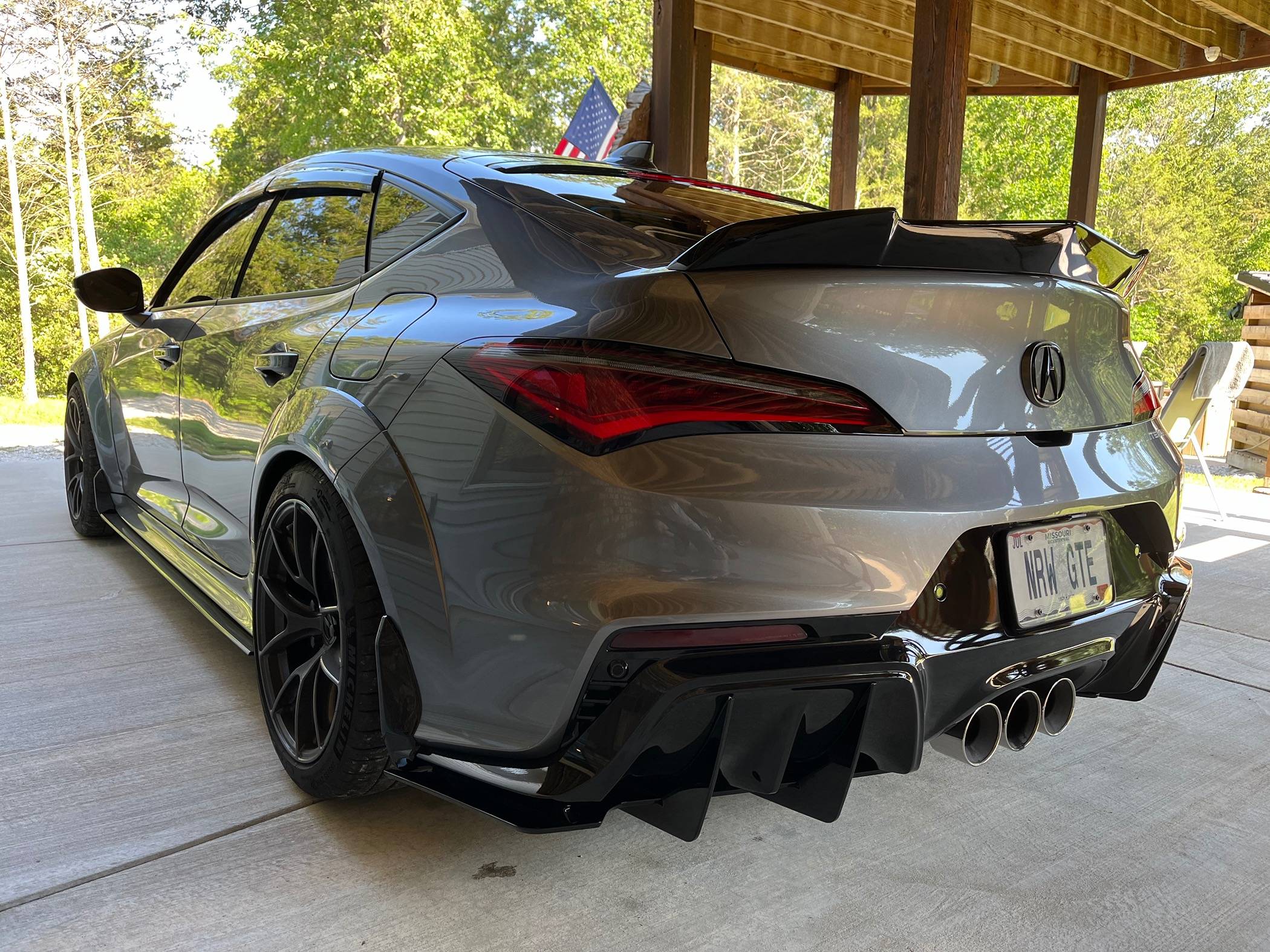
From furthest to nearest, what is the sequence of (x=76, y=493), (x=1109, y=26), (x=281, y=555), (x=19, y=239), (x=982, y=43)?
(x=19, y=239), (x=982, y=43), (x=1109, y=26), (x=76, y=493), (x=281, y=555)

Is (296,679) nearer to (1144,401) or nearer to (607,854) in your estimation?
(607,854)

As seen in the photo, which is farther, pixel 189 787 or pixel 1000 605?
pixel 189 787

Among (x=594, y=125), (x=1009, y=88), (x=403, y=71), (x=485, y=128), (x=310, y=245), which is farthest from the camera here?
(x=485, y=128)

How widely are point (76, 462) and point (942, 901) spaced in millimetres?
4065

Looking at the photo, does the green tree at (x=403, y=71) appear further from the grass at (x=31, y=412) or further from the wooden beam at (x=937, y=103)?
the wooden beam at (x=937, y=103)

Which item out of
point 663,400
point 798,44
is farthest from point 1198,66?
point 663,400

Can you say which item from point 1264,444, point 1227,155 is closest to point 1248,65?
point 1264,444

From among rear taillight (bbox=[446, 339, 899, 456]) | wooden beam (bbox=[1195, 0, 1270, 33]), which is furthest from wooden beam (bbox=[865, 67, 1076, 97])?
rear taillight (bbox=[446, 339, 899, 456])

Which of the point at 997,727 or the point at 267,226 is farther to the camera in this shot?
the point at 267,226

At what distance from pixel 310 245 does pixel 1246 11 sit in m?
7.59

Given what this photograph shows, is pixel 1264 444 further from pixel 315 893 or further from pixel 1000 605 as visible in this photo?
pixel 315 893

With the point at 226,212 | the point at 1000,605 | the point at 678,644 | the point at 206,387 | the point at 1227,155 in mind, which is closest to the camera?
the point at 678,644

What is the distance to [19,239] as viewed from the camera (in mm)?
18312

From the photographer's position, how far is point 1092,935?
1601 millimetres
